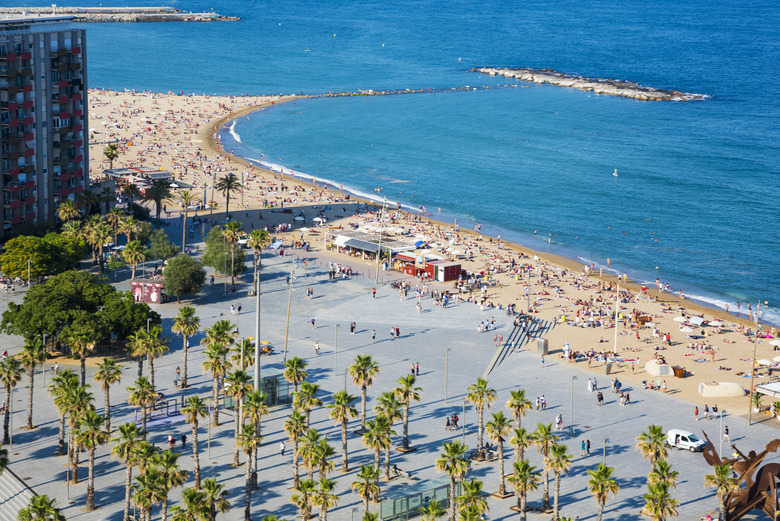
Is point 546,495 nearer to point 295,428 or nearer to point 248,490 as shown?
point 295,428

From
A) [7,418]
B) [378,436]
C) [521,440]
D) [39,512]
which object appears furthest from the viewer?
[7,418]

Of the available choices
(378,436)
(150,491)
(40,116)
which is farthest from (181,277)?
(150,491)

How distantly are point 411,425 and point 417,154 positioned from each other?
11692 cm

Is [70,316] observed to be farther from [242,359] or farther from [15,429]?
[242,359]

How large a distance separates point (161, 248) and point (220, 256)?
793cm

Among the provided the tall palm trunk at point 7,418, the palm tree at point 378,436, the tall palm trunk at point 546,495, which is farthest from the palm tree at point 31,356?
the tall palm trunk at point 546,495

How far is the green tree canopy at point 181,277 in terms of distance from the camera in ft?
282

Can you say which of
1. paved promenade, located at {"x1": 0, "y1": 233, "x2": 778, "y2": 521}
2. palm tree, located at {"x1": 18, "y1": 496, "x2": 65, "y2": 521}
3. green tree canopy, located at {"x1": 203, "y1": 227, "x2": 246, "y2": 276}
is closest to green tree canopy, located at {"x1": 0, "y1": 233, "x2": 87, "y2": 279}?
paved promenade, located at {"x1": 0, "y1": 233, "x2": 778, "y2": 521}

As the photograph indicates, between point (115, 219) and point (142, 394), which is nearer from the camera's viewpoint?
point (142, 394)

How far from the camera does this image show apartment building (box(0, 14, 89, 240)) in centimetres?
9250

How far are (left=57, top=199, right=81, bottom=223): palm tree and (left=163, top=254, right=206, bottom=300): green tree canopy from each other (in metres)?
15.6

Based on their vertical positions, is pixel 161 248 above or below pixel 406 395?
below

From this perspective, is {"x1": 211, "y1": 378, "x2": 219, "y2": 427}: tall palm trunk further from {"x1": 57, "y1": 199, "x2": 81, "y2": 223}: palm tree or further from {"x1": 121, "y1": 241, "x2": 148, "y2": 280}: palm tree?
{"x1": 57, "y1": 199, "x2": 81, "y2": 223}: palm tree

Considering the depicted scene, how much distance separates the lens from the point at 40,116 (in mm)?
96125
